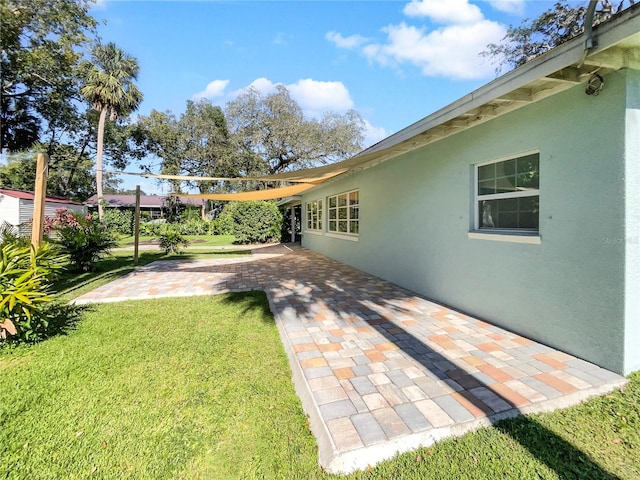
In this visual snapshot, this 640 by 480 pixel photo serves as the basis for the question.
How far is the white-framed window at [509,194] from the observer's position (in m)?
4.26

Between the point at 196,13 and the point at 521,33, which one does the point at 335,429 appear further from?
the point at 521,33

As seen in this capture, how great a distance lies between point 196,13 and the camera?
9.53 m

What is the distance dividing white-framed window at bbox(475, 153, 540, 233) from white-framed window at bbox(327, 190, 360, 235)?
5232mm

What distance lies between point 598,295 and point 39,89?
86.9ft

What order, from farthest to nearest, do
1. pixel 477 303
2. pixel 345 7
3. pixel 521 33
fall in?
pixel 521 33 → pixel 345 7 → pixel 477 303

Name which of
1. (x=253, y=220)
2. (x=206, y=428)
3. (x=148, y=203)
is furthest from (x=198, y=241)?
(x=148, y=203)

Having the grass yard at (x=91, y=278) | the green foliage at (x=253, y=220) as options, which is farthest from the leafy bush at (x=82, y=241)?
the green foliage at (x=253, y=220)

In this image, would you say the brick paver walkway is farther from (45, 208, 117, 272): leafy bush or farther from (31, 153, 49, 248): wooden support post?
(45, 208, 117, 272): leafy bush

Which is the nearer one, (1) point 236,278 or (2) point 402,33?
(1) point 236,278

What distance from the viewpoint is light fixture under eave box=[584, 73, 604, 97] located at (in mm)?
3279

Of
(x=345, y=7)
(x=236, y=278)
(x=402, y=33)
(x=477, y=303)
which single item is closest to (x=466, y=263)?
(x=477, y=303)

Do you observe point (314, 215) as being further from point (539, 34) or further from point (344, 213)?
point (539, 34)

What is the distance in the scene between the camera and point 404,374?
10.8 feet

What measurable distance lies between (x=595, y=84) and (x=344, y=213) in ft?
29.0
